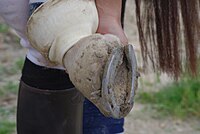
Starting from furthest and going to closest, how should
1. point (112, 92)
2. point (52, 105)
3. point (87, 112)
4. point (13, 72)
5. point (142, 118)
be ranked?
point (13, 72)
point (142, 118)
point (87, 112)
point (52, 105)
point (112, 92)

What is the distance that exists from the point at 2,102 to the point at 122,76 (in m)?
1.16

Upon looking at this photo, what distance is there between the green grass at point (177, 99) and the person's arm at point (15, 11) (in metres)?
0.93

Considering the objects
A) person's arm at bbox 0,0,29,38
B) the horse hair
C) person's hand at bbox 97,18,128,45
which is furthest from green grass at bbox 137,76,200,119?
person's hand at bbox 97,18,128,45

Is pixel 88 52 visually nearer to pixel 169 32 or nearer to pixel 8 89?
pixel 169 32

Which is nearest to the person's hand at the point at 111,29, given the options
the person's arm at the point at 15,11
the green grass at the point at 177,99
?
the person's arm at the point at 15,11

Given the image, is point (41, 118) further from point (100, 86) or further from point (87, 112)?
point (100, 86)

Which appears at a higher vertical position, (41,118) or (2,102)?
(41,118)

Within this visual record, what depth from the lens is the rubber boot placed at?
0.84 m

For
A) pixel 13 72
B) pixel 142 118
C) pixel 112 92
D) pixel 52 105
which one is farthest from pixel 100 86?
pixel 13 72

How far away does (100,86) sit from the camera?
1.96 feet

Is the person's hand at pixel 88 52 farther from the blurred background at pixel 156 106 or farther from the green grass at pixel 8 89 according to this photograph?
the green grass at pixel 8 89

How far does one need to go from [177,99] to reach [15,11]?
1.01 m

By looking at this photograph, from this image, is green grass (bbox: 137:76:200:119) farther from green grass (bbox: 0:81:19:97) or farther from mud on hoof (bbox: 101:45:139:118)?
mud on hoof (bbox: 101:45:139:118)

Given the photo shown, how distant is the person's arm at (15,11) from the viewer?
2.58ft
